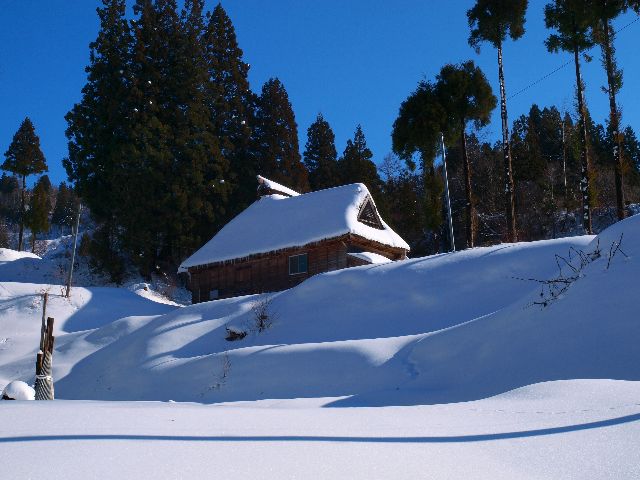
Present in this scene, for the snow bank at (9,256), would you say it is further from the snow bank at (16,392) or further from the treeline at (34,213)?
the snow bank at (16,392)

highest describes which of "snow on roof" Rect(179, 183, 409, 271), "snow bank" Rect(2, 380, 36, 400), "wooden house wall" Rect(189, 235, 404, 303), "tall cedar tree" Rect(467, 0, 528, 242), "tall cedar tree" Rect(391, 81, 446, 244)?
"tall cedar tree" Rect(467, 0, 528, 242)

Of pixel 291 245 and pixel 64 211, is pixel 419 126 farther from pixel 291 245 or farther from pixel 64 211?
pixel 64 211

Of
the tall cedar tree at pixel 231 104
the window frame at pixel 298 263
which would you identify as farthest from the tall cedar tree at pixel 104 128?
the window frame at pixel 298 263

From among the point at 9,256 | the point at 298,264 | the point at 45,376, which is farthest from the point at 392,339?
the point at 9,256

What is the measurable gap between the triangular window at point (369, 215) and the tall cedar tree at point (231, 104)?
1304 cm

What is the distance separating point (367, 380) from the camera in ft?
39.8

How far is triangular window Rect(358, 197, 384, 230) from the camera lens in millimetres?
29895

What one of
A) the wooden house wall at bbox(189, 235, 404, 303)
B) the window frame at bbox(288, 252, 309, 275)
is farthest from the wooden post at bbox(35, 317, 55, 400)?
the window frame at bbox(288, 252, 309, 275)

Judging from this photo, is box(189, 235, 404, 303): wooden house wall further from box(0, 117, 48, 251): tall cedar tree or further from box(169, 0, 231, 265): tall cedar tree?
box(0, 117, 48, 251): tall cedar tree

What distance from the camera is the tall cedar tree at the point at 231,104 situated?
42.0 m

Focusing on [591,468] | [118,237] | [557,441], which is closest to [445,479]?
[591,468]

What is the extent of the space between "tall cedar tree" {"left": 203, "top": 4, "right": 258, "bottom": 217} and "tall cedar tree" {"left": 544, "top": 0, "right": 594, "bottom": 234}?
2138 centimetres

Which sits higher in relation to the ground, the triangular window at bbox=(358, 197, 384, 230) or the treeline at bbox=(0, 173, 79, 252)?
the treeline at bbox=(0, 173, 79, 252)

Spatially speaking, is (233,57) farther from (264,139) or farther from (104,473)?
(104,473)
